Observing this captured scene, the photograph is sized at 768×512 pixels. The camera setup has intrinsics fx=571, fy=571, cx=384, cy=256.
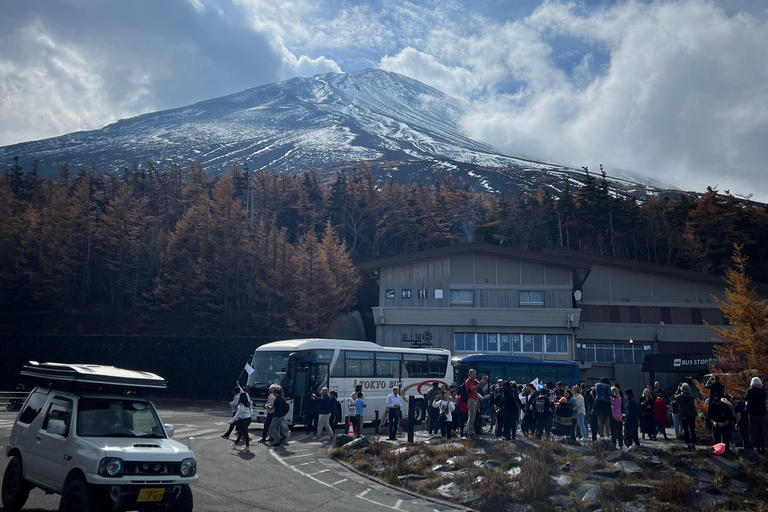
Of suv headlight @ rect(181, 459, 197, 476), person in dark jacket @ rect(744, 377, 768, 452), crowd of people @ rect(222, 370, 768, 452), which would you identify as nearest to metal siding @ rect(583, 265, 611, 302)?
crowd of people @ rect(222, 370, 768, 452)

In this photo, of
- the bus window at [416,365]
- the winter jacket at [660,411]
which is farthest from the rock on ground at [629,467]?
the bus window at [416,365]

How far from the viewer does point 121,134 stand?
7776 inches

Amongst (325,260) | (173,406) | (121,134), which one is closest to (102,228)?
(325,260)

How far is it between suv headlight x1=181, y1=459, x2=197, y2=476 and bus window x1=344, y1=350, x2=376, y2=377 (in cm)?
1421

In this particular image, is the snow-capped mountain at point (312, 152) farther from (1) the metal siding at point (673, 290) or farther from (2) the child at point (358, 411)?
(2) the child at point (358, 411)

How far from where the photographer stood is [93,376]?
812 cm

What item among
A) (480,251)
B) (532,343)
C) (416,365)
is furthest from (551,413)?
(480,251)

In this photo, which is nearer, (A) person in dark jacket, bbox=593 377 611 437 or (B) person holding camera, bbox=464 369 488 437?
(A) person in dark jacket, bbox=593 377 611 437

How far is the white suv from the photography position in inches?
284

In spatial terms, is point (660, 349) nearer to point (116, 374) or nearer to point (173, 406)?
point (173, 406)

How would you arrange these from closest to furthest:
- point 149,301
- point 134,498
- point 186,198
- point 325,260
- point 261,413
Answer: point 134,498, point 261,413, point 325,260, point 149,301, point 186,198

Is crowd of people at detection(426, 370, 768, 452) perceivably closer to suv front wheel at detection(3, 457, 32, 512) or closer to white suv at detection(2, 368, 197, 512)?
white suv at detection(2, 368, 197, 512)

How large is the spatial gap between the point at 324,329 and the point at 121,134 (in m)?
185

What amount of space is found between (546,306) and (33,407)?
108ft
